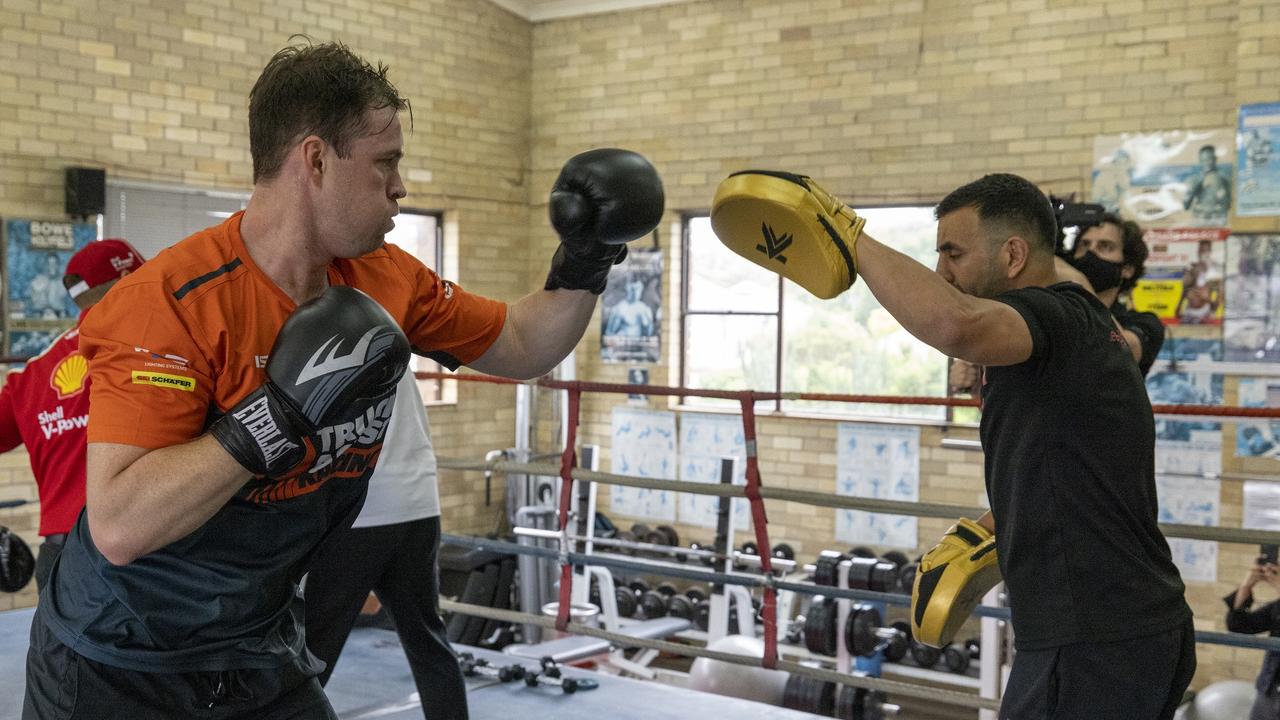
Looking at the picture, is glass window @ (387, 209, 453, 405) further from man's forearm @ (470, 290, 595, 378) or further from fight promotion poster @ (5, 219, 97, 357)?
man's forearm @ (470, 290, 595, 378)

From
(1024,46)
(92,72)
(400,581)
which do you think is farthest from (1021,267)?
(92,72)

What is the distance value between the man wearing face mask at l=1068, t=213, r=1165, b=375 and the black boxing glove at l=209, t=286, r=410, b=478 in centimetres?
244

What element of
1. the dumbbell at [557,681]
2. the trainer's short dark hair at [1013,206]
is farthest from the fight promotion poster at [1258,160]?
the trainer's short dark hair at [1013,206]

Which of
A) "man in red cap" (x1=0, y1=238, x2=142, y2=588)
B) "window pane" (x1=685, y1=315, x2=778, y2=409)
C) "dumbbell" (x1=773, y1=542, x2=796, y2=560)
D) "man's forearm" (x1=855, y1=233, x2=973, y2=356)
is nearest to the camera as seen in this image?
"man's forearm" (x1=855, y1=233, x2=973, y2=356)

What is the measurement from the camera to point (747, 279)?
26.8ft

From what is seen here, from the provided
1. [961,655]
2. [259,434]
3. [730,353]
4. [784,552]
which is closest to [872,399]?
[259,434]

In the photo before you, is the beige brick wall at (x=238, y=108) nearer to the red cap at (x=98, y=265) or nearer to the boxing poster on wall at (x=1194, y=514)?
the red cap at (x=98, y=265)

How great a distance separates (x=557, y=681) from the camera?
11.9 feet

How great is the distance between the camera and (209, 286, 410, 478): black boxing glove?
1.35m

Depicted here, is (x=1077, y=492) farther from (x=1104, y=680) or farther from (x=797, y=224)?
(x=797, y=224)

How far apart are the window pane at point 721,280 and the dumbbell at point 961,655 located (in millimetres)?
2268

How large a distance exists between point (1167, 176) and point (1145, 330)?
3810 millimetres

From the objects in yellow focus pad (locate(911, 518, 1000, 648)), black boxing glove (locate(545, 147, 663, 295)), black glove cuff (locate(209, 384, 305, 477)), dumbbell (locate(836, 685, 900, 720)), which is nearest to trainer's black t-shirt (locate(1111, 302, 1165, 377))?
yellow focus pad (locate(911, 518, 1000, 648))

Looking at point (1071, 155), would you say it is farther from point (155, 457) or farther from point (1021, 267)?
point (155, 457)
